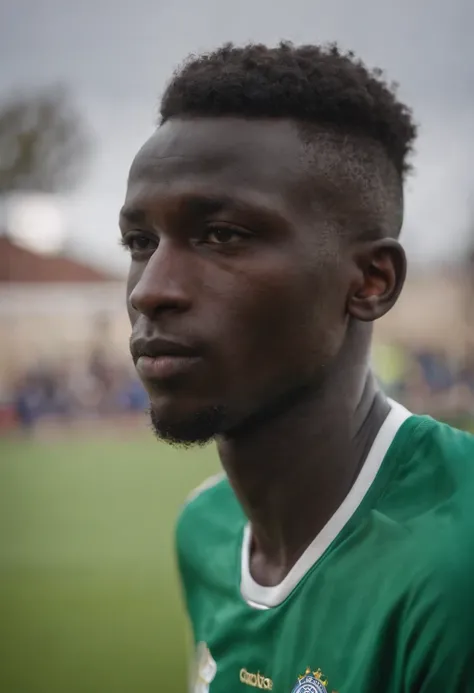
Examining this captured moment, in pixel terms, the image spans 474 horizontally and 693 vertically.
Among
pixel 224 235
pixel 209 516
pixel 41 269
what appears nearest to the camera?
pixel 224 235

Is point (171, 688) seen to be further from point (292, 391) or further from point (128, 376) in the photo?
point (128, 376)

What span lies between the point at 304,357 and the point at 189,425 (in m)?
0.16

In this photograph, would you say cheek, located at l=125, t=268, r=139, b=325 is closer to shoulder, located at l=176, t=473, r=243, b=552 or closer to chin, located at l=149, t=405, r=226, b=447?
chin, located at l=149, t=405, r=226, b=447

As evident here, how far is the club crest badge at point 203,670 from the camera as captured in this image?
118 centimetres

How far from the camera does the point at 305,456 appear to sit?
106 centimetres

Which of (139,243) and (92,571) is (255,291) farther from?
(92,571)

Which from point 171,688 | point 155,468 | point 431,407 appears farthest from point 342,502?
point 431,407

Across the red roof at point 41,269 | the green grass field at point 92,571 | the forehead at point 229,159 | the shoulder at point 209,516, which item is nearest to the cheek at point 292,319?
the forehead at point 229,159

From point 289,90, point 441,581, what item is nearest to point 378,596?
point 441,581

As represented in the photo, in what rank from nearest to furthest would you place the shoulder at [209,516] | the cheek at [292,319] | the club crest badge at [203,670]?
the cheek at [292,319], the club crest badge at [203,670], the shoulder at [209,516]

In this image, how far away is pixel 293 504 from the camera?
3.58ft

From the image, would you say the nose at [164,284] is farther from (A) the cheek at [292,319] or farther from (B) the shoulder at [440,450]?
(B) the shoulder at [440,450]

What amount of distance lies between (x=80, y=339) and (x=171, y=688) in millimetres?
7549

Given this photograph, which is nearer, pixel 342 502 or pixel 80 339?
pixel 342 502
